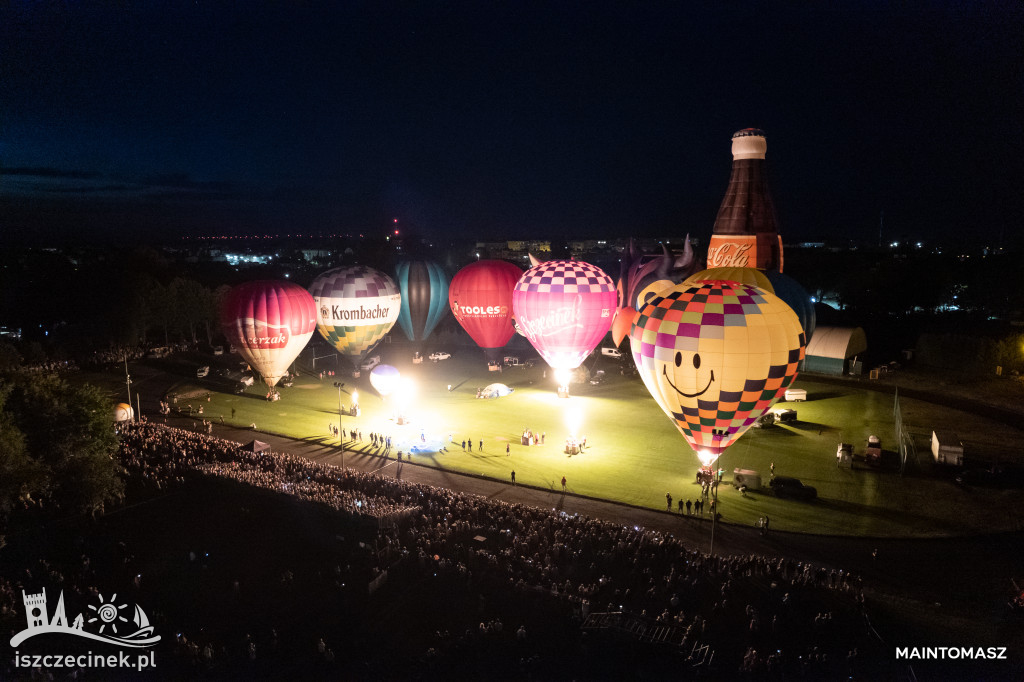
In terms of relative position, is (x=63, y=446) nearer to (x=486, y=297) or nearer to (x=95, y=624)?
(x=95, y=624)

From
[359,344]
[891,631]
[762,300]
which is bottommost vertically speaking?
[891,631]

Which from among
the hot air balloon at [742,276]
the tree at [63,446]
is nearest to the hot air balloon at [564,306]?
the hot air balloon at [742,276]

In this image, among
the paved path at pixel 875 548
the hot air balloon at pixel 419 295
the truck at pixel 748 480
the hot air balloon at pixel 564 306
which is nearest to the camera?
the paved path at pixel 875 548

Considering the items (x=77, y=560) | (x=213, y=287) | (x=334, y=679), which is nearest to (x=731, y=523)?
(x=334, y=679)

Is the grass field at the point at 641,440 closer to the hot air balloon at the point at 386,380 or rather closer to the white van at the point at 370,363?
the hot air balloon at the point at 386,380

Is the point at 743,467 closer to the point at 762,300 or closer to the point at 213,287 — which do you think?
the point at 762,300

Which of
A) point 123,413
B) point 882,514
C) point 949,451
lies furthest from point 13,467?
→ point 949,451

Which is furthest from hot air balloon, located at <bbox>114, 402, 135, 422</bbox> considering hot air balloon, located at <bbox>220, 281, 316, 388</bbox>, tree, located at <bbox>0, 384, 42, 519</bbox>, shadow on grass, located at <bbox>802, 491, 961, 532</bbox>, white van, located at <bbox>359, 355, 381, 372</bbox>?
shadow on grass, located at <bbox>802, 491, 961, 532</bbox>
